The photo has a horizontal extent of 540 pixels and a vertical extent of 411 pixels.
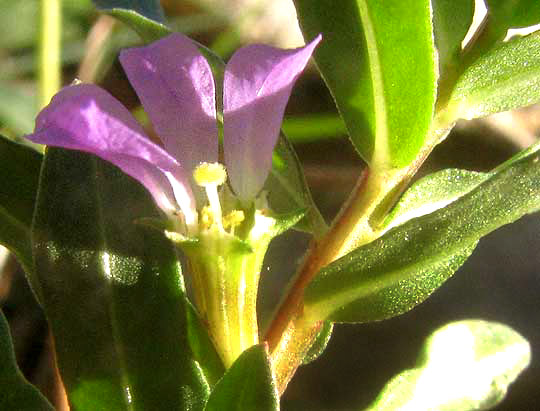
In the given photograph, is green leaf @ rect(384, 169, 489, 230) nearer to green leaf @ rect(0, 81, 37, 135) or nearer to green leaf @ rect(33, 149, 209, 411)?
green leaf @ rect(33, 149, 209, 411)

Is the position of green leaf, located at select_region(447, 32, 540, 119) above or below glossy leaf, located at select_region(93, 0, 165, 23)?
below

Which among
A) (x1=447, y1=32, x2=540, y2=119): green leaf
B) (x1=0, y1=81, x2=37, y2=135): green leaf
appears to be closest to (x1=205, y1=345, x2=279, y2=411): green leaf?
(x1=447, y1=32, x2=540, y2=119): green leaf

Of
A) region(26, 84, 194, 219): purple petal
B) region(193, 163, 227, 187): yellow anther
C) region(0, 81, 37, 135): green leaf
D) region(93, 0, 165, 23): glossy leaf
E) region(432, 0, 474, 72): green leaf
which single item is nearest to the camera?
region(26, 84, 194, 219): purple petal

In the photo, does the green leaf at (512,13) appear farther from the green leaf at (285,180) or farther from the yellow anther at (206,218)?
the yellow anther at (206,218)

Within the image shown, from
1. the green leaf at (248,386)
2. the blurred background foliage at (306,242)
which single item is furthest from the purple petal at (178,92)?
the blurred background foliage at (306,242)

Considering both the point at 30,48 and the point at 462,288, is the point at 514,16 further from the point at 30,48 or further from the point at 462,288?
the point at 30,48

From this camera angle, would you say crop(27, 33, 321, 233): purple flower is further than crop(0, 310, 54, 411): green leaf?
No
